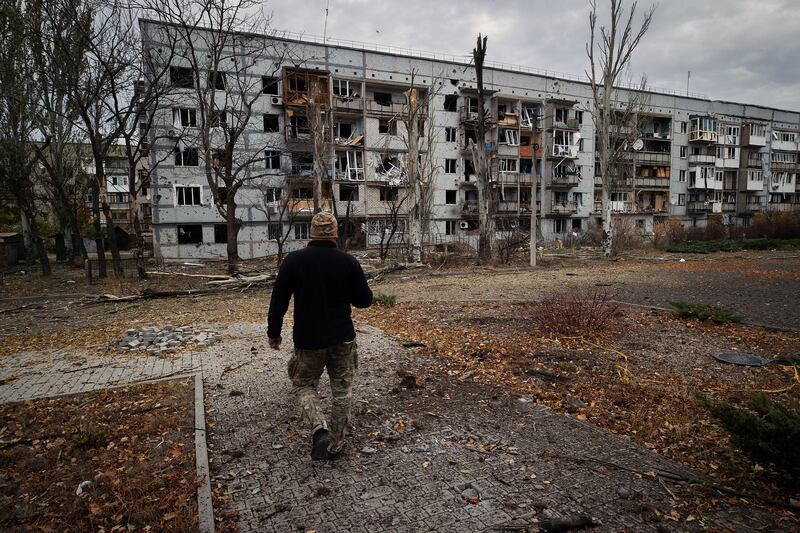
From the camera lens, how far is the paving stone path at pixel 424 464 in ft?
10.5

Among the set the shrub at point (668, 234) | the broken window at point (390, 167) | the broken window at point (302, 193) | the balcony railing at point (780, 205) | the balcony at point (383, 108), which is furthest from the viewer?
the balcony railing at point (780, 205)

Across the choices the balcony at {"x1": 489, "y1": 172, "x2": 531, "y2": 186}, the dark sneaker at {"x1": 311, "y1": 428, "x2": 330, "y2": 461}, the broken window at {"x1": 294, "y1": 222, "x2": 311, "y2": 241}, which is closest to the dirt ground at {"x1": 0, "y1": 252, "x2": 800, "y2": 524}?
the dark sneaker at {"x1": 311, "y1": 428, "x2": 330, "y2": 461}

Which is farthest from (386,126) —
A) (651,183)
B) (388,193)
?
(651,183)

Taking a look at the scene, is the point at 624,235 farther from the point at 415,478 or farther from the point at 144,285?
the point at 415,478

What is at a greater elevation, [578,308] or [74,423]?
[578,308]

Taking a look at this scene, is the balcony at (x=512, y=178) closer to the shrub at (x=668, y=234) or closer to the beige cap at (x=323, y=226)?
the shrub at (x=668, y=234)

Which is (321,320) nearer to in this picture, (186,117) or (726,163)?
(186,117)

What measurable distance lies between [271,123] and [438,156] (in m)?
14.5

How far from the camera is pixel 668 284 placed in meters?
14.8

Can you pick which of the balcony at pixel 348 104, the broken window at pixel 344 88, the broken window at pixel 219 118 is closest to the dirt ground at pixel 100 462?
the broken window at pixel 219 118

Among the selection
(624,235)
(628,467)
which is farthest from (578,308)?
(624,235)

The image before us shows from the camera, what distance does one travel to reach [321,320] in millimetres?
3900

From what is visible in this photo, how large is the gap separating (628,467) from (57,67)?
24525 millimetres

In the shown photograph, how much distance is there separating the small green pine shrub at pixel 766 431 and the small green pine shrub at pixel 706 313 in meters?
6.16
